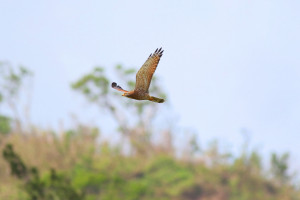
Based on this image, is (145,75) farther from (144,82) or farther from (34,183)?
(34,183)

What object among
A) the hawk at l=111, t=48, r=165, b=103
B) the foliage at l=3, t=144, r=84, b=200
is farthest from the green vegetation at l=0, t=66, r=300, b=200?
the hawk at l=111, t=48, r=165, b=103

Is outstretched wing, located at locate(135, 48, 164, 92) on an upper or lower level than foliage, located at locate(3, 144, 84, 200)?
upper

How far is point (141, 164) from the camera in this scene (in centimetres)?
3347

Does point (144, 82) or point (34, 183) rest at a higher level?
point (144, 82)

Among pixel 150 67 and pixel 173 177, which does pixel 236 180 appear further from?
pixel 150 67

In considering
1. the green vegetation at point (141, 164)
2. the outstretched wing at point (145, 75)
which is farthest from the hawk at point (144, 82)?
the green vegetation at point (141, 164)

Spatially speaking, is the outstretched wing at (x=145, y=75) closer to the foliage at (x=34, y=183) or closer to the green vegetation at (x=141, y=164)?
the foliage at (x=34, y=183)

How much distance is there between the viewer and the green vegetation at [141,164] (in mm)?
28703

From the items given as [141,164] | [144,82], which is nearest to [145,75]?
[144,82]

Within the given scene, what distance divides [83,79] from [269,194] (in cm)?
1143

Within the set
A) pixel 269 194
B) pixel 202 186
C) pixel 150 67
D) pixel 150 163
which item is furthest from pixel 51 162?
pixel 150 67

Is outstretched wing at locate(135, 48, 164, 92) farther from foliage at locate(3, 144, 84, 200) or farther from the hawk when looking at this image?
foliage at locate(3, 144, 84, 200)

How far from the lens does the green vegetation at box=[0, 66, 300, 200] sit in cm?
2870

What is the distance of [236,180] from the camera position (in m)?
33.2
